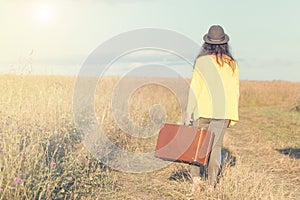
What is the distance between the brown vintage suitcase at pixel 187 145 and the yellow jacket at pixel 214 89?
0.26m

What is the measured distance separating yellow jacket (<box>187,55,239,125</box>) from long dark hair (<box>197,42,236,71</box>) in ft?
0.13

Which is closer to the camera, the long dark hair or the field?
the field

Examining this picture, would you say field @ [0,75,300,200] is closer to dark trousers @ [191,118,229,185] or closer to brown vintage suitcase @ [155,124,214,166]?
dark trousers @ [191,118,229,185]

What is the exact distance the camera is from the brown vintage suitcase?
398 centimetres

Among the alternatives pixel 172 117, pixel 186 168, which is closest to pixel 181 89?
pixel 172 117

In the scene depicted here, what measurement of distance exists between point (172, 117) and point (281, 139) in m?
3.29

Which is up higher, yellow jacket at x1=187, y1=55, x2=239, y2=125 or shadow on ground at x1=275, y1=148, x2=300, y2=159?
yellow jacket at x1=187, y1=55, x2=239, y2=125

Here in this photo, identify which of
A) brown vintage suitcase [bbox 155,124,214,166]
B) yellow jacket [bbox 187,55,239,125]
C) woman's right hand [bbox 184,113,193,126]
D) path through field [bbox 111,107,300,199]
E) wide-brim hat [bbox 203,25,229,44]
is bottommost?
path through field [bbox 111,107,300,199]

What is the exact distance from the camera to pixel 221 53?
4094 mm

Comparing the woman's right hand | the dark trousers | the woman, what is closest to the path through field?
the dark trousers

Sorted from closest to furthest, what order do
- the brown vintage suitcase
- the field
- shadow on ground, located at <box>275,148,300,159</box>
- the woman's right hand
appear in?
the field → the brown vintage suitcase → the woman's right hand → shadow on ground, located at <box>275,148,300,159</box>

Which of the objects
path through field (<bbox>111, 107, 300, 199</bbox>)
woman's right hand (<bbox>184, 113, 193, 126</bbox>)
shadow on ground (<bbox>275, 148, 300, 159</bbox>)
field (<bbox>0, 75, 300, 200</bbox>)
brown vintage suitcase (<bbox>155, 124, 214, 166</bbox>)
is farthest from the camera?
shadow on ground (<bbox>275, 148, 300, 159</bbox>)

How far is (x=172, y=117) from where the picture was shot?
434 inches

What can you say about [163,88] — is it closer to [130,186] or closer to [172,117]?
[172,117]
